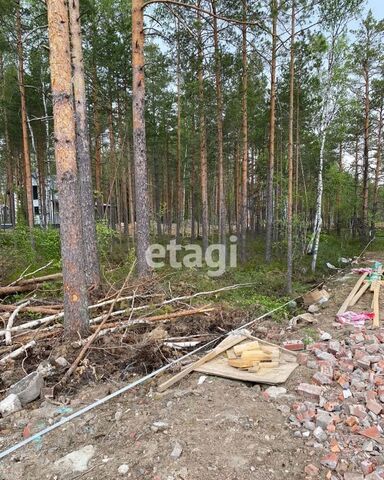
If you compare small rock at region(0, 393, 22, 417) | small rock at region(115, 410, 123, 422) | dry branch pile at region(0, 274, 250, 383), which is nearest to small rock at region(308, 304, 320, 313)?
dry branch pile at region(0, 274, 250, 383)

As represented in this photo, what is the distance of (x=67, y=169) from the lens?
4023 millimetres

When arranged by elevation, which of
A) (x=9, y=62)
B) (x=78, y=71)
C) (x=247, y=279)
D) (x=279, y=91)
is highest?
(x=9, y=62)

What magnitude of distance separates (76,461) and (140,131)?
610 cm

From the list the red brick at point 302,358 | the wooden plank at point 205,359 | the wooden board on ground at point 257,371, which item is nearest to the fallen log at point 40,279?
the wooden plank at point 205,359

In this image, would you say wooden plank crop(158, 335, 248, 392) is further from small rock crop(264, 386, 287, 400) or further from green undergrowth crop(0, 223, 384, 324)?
green undergrowth crop(0, 223, 384, 324)

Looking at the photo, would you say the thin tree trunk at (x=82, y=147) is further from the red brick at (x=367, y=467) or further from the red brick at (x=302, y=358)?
the red brick at (x=367, y=467)

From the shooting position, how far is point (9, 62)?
15.0 metres

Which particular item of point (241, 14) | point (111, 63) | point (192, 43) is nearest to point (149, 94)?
point (111, 63)

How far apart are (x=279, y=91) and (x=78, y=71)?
11.1 meters

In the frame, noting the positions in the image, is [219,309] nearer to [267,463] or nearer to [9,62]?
[267,463]

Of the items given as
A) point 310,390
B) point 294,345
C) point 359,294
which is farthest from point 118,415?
point 359,294

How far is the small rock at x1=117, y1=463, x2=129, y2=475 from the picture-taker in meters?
2.27

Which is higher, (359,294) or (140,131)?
(140,131)

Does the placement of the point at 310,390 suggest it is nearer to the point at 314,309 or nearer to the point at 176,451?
the point at 176,451
